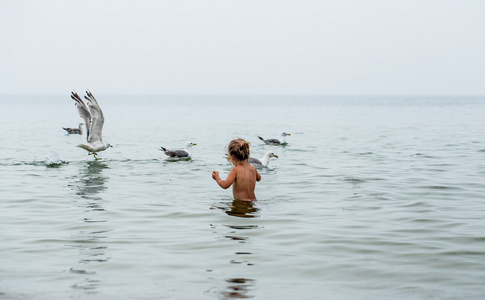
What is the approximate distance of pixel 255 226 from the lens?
8.99 m

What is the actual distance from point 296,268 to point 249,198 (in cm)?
417

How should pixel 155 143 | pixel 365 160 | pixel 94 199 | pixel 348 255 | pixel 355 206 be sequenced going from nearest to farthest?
pixel 348 255 → pixel 355 206 → pixel 94 199 → pixel 365 160 → pixel 155 143

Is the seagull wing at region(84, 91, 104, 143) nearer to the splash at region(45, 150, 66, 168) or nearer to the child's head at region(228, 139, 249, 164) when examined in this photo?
the splash at region(45, 150, 66, 168)

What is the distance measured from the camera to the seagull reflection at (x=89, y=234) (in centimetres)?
643

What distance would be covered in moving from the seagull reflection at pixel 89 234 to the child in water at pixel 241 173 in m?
2.50

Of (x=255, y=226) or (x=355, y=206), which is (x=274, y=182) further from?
(x=255, y=226)

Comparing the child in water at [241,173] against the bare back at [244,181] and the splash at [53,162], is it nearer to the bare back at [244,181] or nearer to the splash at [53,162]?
the bare back at [244,181]

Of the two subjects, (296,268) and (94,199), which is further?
(94,199)

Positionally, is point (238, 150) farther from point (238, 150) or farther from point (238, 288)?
point (238, 288)

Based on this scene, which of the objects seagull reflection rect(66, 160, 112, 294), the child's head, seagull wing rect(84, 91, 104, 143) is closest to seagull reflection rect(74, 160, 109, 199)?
seagull reflection rect(66, 160, 112, 294)

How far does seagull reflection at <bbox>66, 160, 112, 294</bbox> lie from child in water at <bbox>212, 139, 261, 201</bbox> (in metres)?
2.50

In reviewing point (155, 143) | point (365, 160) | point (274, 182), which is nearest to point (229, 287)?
point (274, 182)

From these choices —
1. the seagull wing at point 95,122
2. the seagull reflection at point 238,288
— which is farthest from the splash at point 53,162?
the seagull reflection at point 238,288

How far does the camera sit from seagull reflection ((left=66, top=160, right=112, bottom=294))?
6426mm
